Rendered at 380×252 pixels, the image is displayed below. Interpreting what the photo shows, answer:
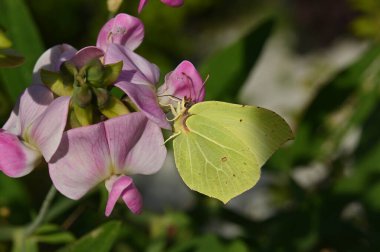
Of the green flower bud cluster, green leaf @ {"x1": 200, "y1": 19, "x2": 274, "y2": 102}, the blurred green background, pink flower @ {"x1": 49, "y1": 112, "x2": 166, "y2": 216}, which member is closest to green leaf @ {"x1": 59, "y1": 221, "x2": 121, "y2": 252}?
the blurred green background

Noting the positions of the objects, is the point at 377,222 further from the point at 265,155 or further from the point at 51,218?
the point at 51,218

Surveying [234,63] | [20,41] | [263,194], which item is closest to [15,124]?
[20,41]

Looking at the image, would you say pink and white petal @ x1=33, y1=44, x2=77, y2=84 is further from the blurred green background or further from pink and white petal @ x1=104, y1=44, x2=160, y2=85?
the blurred green background

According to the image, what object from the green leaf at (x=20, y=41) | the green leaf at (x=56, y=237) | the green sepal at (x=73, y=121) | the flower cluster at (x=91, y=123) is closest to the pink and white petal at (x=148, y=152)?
the flower cluster at (x=91, y=123)

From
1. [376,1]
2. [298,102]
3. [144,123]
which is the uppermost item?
[144,123]

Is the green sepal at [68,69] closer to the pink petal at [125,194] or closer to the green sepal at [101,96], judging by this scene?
the green sepal at [101,96]

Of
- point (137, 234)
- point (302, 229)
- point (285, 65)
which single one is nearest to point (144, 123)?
point (302, 229)
